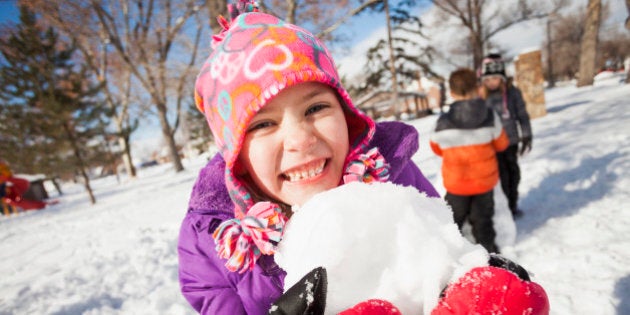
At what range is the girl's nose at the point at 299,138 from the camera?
973mm

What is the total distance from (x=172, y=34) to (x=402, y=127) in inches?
536

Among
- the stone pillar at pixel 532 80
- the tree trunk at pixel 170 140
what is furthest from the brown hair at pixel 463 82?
the tree trunk at pixel 170 140

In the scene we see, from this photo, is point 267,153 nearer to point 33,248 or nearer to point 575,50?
Result: point 33,248

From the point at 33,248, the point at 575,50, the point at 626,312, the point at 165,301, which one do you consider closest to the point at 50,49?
the point at 33,248

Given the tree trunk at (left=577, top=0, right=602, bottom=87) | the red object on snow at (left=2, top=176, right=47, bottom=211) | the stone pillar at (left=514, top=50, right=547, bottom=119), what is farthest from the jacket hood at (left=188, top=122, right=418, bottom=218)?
the tree trunk at (left=577, top=0, right=602, bottom=87)

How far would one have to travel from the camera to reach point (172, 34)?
12.5 m

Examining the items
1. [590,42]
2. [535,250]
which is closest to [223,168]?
[535,250]

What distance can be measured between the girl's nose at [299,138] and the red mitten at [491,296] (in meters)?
0.56

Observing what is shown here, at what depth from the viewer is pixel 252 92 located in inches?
41.1

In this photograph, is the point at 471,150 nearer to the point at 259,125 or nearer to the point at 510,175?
the point at 510,175

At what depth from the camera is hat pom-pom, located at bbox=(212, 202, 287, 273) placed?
38.0 inches

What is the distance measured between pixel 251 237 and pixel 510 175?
3615 mm

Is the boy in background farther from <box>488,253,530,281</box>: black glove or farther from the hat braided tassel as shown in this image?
<box>488,253,530,281</box>: black glove

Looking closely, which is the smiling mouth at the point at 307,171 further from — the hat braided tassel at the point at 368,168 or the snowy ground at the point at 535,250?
the snowy ground at the point at 535,250
